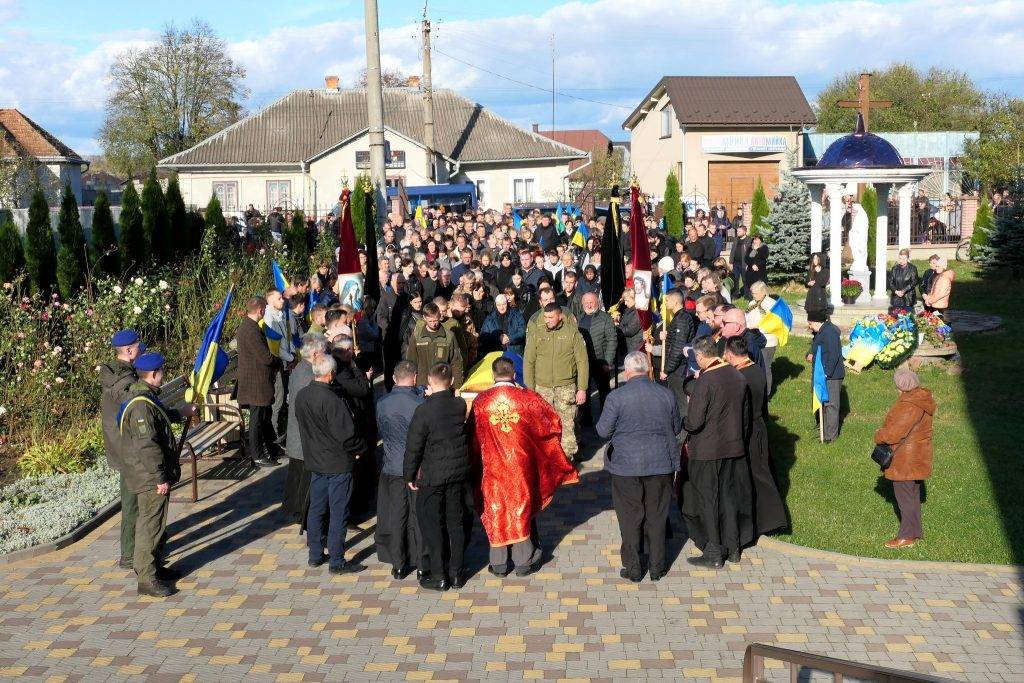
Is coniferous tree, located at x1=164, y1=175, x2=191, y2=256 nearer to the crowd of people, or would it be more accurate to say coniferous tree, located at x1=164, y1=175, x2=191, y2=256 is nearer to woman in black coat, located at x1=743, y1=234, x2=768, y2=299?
the crowd of people

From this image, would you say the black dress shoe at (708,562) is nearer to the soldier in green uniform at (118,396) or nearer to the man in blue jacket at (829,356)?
the man in blue jacket at (829,356)

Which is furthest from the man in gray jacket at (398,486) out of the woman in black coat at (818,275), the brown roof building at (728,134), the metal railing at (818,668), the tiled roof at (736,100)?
the tiled roof at (736,100)

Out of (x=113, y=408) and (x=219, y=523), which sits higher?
(x=113, y=408)

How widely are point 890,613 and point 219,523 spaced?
238 inches

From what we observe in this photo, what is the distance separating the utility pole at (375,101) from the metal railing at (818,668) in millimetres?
19872

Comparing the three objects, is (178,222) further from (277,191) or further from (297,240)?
(277,191)

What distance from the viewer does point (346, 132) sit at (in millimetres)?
52688

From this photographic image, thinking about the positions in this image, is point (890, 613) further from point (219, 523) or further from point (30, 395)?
point (30, 395)

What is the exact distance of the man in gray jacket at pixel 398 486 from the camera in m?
8.83

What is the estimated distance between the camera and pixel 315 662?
7340 millimetres

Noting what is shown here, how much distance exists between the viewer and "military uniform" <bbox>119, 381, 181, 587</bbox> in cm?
842

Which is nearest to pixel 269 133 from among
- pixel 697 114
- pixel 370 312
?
pixel 697 114

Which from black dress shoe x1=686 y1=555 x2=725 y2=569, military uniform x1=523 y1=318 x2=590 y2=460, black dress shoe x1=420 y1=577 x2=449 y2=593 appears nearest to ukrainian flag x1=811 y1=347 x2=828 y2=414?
military uniform x1=523 y1=318 x2=590 y2=460

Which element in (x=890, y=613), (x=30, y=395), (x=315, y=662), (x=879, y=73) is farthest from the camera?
(x=879, y=73)
